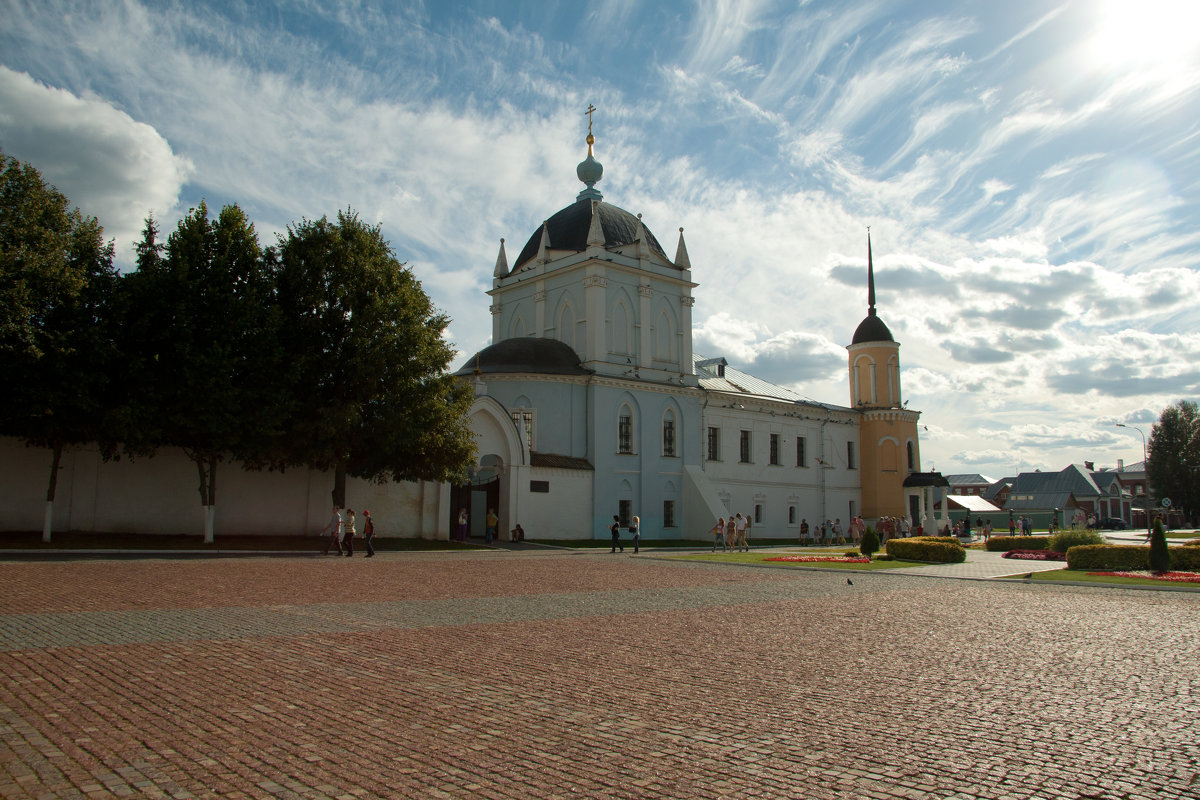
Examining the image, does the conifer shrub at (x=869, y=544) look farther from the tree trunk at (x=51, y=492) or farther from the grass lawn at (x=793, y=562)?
the tree trunk at (x=51, y=492)

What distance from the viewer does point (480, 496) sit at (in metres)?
39.5

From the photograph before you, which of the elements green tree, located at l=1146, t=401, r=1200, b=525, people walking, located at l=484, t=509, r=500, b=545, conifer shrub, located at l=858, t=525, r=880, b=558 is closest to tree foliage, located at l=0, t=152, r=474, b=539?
people walking, located at l=484, t=509, r=500, b=545

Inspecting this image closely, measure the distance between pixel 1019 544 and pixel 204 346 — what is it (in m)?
33.5

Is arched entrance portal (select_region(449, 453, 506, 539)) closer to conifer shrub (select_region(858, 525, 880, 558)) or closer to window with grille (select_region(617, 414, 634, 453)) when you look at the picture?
window with grille (select_region(617, 414, 634, 453))

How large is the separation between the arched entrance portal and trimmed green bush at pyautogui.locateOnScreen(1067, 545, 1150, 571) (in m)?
23.0

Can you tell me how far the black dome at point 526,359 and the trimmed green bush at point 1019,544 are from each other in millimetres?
21031

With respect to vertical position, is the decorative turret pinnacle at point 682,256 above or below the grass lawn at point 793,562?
above

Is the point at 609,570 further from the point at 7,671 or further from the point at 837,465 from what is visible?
the point at 837,465

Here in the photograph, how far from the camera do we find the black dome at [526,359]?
42469mm

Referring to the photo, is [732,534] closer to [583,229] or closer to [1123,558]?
[1123,558]

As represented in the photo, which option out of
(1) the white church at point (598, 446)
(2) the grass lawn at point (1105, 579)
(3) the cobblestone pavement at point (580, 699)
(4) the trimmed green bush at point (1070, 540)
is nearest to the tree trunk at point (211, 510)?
(1) the white church at point (598, 446)

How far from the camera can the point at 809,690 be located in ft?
26.6

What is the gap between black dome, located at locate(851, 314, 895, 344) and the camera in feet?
203

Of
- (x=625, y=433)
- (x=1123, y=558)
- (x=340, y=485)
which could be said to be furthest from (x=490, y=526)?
(x=1123, y=558)
